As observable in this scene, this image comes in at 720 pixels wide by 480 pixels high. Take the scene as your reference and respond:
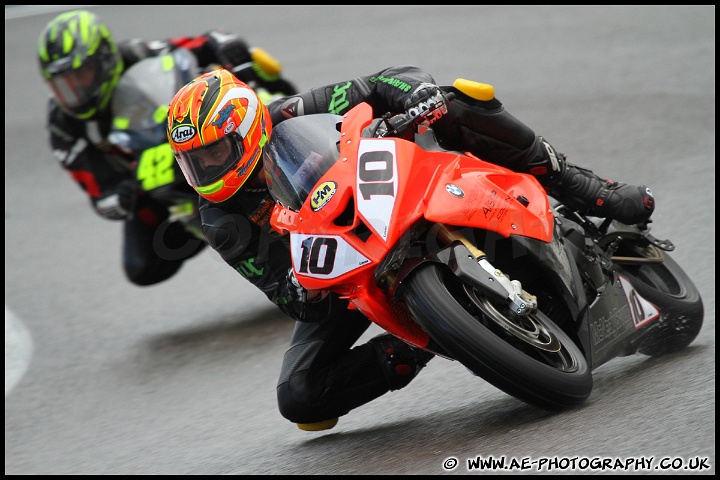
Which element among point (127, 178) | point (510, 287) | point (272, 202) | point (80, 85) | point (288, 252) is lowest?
point (127, 178)

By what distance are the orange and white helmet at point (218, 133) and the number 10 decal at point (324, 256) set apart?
0.53 m

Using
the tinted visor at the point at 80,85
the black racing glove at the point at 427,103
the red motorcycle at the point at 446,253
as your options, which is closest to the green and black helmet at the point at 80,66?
the tinted visor at the point at 80,85

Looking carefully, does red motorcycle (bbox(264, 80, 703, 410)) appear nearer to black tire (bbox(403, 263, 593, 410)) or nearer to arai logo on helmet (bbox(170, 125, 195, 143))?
black tire (bbox(403, 263, 593, 410))

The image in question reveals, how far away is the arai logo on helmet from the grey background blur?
1.47 metres

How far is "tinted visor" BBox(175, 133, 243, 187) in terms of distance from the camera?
4258mm

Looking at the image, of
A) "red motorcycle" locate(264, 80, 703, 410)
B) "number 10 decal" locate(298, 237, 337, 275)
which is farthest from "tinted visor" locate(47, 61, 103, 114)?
"number 10 decal" locate(298, 237, 337, 275)

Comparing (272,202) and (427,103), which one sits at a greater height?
(427,103)

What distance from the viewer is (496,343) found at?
3555 mm

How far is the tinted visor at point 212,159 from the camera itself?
14.0 feet

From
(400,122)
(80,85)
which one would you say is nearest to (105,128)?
(80,85)

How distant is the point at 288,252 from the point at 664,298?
1.74 metres

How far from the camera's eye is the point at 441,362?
564 centimetres

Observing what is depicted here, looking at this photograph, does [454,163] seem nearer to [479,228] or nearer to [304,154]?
[479,228]

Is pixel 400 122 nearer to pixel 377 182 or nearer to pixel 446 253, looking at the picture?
pixel 377 182
